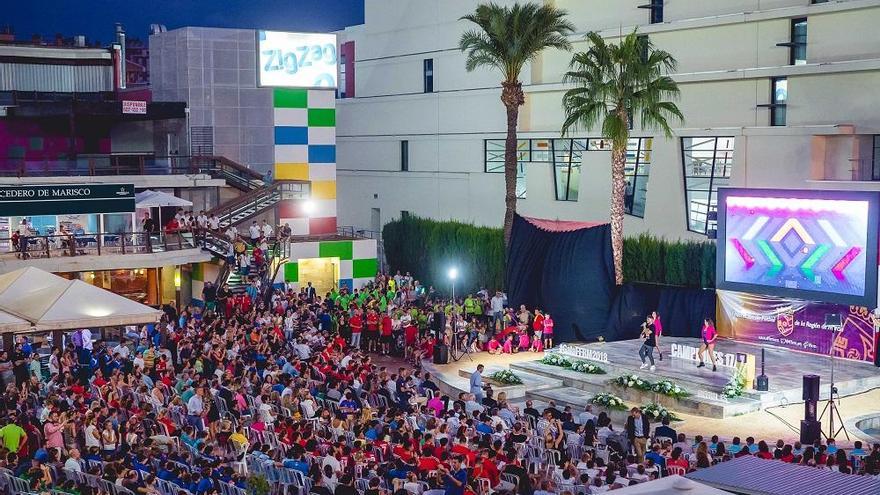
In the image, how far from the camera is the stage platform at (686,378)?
28.4 meters

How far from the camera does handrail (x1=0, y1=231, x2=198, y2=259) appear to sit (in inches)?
Result: 1468

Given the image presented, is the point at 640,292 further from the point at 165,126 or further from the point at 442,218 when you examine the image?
the point at 165,126

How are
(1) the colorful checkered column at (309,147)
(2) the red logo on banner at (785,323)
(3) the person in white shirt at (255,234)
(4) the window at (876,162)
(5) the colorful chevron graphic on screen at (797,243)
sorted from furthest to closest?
(1) the colorful checkered column at (309,147) < (3) the person in white shirt at (255,234) < (4) the window at (876,162) < (2) the red logo on banner at (785,323) < (5) the colorful chevron graphic on screen at (797,243)

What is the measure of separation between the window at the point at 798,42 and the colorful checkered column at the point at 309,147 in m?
20.0

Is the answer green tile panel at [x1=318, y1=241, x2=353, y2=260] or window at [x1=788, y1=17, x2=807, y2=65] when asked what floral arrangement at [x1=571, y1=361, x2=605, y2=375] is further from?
green tile panel at [x1=318, y1=241, x2=353, y2=260]

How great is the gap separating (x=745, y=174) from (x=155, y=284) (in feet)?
68.5

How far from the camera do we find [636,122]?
45656 mm

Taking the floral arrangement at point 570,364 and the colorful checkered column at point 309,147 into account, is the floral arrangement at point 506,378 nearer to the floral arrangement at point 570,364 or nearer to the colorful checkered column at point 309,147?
the floral arrangement at point 570,364

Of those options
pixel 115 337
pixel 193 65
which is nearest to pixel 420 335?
pixel 115 337

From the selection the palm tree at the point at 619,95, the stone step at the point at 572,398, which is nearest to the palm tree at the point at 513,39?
the palm tree at the point at 619,95

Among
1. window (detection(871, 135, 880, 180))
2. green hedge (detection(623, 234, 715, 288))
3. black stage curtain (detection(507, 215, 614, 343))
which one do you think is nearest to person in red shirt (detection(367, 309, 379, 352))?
black stage curtain (detection(507, 215, 614, 343))

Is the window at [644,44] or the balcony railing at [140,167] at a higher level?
the window at [644,44]

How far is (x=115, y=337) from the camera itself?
35344mm

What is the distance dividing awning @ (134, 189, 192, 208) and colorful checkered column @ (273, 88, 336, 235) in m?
8.92
